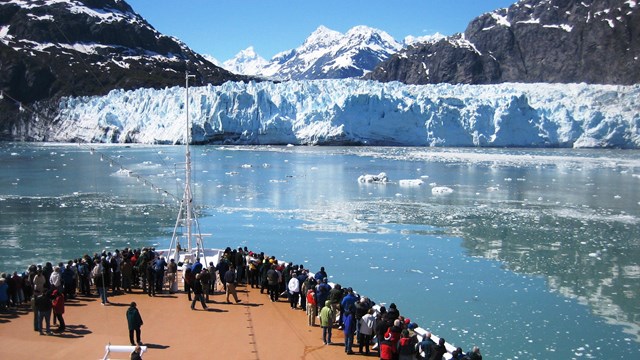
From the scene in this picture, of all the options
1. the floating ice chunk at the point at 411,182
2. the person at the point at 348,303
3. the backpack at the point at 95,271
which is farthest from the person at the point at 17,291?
the floating ice chunk at the point at 411,182

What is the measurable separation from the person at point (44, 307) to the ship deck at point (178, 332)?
162mm

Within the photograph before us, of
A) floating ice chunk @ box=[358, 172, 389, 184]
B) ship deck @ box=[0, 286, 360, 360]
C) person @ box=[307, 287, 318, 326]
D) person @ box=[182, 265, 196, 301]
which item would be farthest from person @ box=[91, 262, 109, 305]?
floating ice chunk @ box=[358, 172, 389, 184]

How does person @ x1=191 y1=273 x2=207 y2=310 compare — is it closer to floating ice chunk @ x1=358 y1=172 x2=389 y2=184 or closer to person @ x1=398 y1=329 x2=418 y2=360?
person @ x1=398 y1=329 x2=418 y2=360

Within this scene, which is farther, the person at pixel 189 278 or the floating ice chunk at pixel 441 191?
the floating ice chunk at pixel 441 191

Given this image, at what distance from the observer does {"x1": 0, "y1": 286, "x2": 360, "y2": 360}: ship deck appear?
8172 mm

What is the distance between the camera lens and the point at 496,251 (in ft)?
55.9

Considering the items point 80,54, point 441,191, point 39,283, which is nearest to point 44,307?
point 39,283

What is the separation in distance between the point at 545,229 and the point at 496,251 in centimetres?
392

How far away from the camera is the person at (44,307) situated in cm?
840

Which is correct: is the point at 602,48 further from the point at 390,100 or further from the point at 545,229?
the point at 545,229

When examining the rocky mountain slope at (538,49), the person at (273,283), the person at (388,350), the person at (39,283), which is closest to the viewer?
the person at (388,350)

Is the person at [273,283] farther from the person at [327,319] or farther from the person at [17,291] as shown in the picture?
the person at [17,291]

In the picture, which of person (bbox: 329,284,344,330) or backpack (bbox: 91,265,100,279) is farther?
backpack (bbox: 91,265,100,279)

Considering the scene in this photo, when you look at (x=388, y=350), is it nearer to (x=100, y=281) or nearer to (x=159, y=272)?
(x=159, y=272)
